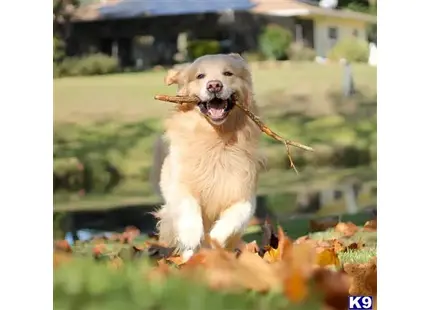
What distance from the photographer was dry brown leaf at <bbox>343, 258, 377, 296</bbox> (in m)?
3.60

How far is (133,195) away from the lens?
3723 mm

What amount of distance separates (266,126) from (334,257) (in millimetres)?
572

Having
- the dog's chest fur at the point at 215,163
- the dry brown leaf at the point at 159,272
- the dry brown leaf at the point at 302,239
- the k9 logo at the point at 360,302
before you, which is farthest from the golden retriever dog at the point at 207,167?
the k9 logo at the point at 360,302

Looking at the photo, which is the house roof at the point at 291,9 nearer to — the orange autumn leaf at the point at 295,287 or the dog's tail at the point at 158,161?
the dog's tail at the point at 158,161

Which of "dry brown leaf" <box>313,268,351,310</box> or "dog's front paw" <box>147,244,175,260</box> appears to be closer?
"dry brown leaf" <box>313,268,351,310</box>

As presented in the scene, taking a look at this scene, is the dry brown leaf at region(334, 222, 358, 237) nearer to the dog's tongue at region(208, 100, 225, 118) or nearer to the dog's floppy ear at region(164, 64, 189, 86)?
the dog's tongue at region(208, 100, 225, 118)

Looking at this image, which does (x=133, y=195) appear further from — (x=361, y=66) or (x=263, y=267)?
(x=361, y=66)

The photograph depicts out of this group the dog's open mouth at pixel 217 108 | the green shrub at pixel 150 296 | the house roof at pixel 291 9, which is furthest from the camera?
the house roof at pixel 291 9

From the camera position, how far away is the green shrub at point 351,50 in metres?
3.69

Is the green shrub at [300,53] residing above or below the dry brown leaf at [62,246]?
above

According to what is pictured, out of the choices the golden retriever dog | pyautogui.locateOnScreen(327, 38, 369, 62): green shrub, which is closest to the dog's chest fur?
the golden retriever dog

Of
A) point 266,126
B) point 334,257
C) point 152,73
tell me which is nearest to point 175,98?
point 152,73

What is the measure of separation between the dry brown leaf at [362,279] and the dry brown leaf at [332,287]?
0.04 m

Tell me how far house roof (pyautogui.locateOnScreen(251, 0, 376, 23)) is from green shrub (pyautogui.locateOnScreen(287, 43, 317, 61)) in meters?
0.13
